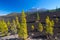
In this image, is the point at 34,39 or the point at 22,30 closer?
the point at 22,30

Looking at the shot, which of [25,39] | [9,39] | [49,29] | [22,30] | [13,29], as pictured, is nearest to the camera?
[22,30]

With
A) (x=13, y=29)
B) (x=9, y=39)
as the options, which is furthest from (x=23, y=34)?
(x=13, y=29)

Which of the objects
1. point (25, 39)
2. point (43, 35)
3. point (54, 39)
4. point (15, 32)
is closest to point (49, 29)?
point (43, 35)

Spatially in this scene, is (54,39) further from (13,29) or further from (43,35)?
(13,29)

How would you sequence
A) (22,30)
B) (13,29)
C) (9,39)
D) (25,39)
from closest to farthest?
(22,30) → (25,39) → (9,39) → (13,29)

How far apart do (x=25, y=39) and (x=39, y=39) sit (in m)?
12.7

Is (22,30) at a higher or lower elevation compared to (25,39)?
higher

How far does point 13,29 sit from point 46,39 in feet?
114

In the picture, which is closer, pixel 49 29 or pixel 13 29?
pixel 49 29

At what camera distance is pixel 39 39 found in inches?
3568

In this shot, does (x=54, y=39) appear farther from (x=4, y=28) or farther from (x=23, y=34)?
(x=4, y=28)

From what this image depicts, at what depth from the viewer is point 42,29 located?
10731 cm

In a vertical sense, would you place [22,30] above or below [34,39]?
above

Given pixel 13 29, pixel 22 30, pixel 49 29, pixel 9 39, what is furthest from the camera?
pixel 13 29
